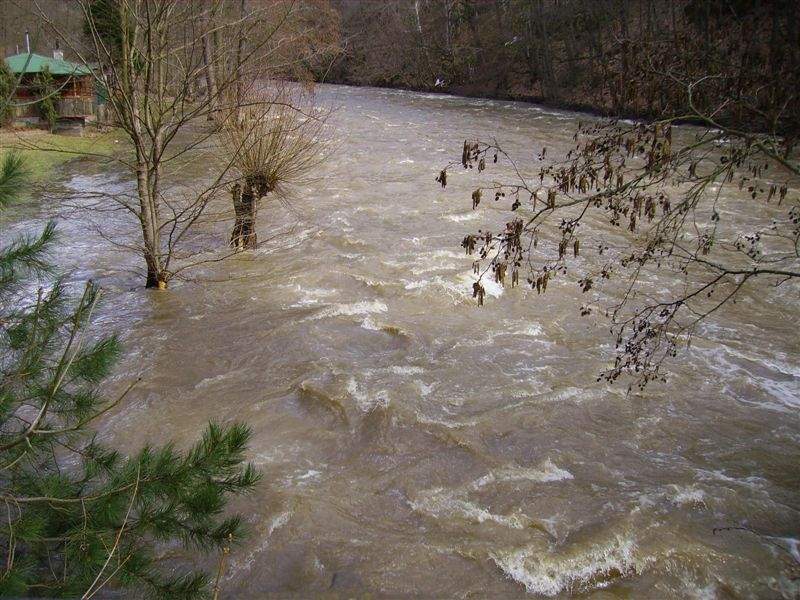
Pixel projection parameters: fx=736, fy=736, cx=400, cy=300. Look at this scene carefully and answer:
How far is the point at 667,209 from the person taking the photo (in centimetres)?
475

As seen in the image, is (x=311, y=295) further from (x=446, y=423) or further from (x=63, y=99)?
(x=63, y=99)

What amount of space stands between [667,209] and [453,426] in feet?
9.18

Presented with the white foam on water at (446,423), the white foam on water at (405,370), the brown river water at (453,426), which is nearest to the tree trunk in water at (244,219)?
the brown river water at (453,426)

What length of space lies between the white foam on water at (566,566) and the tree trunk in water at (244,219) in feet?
22.5

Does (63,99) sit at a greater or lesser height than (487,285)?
greater

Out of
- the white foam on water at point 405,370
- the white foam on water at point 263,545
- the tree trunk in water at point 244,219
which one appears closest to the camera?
the white foam on water at point 263,545

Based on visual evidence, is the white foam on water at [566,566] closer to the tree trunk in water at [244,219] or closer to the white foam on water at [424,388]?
the white foam on water at [424,388]

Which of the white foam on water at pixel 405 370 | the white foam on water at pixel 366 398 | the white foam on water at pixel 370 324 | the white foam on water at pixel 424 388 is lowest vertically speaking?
the white foam on water at pixel 366 398

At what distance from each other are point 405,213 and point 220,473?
10.2m

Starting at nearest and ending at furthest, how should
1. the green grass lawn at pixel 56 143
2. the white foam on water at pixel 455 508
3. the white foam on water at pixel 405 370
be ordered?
the white foam on water at pixel 455 508 → the white foam on water at pixel 405 370 → the green grass lawn at pixel 56 143

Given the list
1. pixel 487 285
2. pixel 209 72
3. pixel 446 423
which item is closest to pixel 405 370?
pixel 446 423

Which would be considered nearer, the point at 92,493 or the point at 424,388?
the point at 92,493

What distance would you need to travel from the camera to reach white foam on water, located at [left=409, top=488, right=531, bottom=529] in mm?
5359

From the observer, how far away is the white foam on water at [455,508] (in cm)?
536
